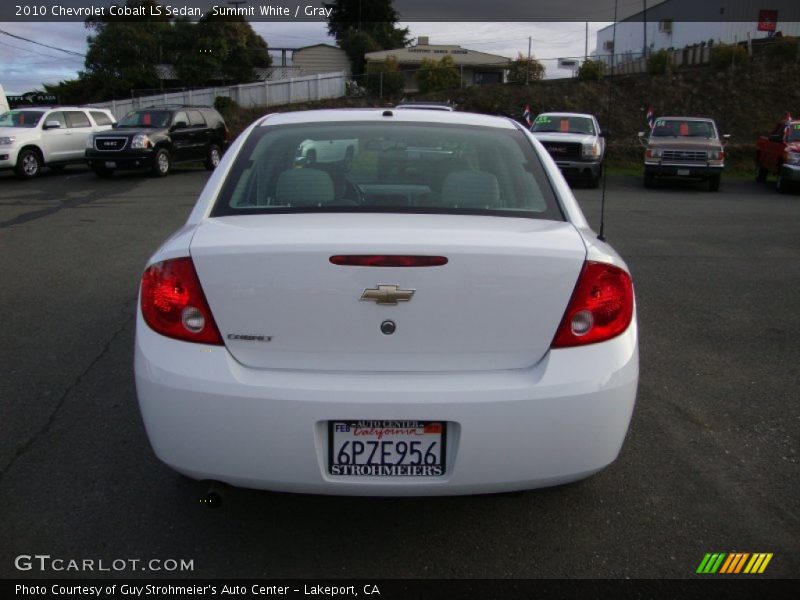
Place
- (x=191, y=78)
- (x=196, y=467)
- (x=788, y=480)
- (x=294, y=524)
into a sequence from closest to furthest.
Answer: (x=196, y=467)
(x=294, y=524)
(x=788, y=480)
(x=191, y=78)

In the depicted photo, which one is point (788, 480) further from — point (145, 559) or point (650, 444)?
point (145, 559)

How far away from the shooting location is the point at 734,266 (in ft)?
29.3

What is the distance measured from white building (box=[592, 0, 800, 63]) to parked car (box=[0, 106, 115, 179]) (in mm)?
30118

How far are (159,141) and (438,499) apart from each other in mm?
18264

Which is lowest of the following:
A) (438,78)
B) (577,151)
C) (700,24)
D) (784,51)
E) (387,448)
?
(577,151)

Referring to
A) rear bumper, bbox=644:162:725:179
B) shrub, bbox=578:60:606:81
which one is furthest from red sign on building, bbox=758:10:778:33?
rear bumper, bbox=644:162:725:179

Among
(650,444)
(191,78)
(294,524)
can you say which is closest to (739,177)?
(650,444)

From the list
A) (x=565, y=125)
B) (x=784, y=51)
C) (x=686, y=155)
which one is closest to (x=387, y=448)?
(x=686, y=155)

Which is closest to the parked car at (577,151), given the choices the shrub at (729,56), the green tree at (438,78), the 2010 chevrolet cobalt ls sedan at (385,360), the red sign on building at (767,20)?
the 2010 chevrolet cobalt ls sedan at (385,360)

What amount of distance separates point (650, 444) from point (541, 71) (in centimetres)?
3906

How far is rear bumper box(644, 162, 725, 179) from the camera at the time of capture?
1908 centimetres

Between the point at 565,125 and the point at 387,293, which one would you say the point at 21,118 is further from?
the point at 387,293

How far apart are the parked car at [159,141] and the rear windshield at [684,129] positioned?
465 inches

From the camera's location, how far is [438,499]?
139 inches
